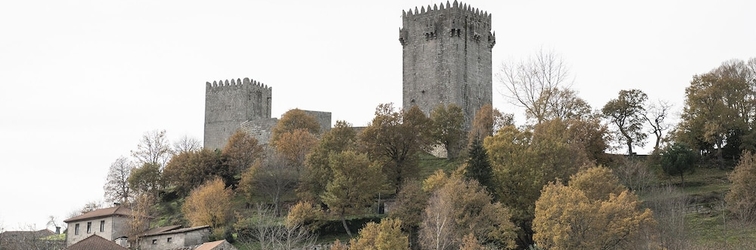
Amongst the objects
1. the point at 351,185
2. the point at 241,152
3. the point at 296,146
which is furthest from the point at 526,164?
the point at 241,152

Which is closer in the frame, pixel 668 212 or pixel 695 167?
pixel 668 212

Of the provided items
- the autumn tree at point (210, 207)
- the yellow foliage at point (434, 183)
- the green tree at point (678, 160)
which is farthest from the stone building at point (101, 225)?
Answer: the green tree at point (678, 160)

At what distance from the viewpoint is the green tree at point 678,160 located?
7200cm

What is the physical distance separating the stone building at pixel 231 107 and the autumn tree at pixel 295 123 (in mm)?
6038

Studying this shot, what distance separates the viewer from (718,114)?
248 feet

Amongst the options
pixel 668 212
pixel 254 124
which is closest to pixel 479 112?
pixel 254 124

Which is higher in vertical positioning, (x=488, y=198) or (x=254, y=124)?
(x=254, y=124)

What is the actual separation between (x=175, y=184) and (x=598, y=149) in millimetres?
29247

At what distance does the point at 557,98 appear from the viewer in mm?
77188

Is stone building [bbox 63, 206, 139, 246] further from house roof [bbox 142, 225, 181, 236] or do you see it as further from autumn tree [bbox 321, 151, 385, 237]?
autumn tree [bbox 321, 151, 385, 237]

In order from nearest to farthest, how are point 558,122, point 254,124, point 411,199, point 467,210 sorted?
point 467,210 < point 411,199 < point 558,122 < point 254,124

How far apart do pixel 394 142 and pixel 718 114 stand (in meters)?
21.7

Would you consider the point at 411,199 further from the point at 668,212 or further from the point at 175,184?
the point at 175,184

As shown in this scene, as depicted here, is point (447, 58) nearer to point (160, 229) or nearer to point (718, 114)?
point (718, 114)
